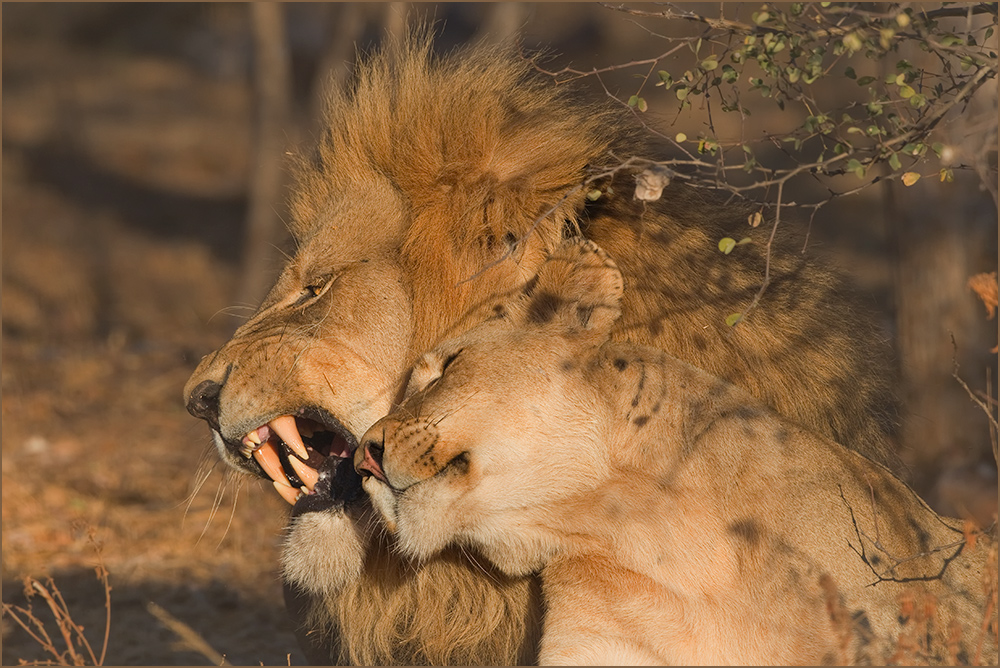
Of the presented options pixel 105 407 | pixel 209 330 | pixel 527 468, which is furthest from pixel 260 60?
pixel 527 468

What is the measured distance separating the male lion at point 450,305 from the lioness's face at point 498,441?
257mm

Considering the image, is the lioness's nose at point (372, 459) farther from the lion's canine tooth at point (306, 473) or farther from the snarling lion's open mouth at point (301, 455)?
the lion's canine tooth at point (306, 473)

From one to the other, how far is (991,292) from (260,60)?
6727 mm

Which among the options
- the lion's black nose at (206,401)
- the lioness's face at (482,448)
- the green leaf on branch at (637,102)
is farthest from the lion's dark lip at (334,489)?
the green leaf on branch at (637,102)

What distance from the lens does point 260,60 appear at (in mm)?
8484

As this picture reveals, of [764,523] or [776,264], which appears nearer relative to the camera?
[764,523]

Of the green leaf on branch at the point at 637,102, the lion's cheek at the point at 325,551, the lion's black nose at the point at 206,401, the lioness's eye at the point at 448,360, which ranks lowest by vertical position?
the lion's cheek at the point at 325,551

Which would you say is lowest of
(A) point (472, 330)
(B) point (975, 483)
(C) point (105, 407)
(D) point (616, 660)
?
(C) point (105, 407)

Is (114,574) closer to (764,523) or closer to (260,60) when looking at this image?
(764,523)

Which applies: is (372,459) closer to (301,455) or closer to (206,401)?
(301,455)

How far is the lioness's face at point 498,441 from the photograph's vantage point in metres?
2.44

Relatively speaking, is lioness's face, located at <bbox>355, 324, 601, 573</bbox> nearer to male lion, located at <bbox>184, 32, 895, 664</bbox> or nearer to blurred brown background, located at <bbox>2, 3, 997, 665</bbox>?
male lion, located at <bbox>184, 32, 895, 664</bbox>

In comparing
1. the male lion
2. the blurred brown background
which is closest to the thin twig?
the blurred brown background

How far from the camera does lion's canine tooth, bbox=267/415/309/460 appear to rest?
9.64 ft
